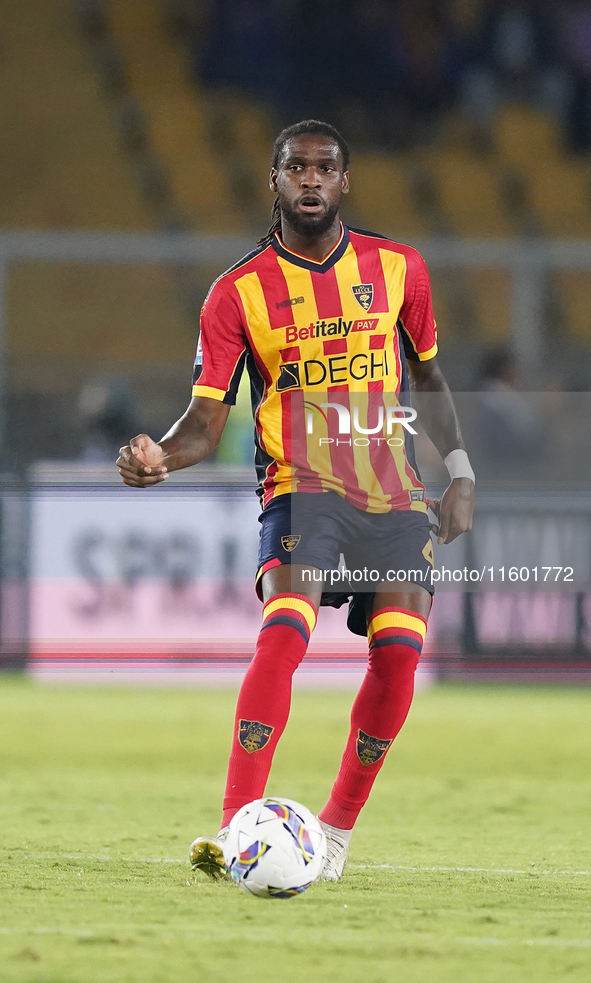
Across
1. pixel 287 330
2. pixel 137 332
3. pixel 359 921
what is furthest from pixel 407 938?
pixel 137 332

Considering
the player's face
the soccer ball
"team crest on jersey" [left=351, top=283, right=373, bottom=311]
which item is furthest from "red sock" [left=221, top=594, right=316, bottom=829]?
the player's face

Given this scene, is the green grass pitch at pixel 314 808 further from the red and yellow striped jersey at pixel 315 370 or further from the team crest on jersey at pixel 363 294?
the team crest on jersey at pixel 363 294

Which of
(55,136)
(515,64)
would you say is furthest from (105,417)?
(515,64)

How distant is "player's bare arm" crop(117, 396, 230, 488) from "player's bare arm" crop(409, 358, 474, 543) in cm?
56

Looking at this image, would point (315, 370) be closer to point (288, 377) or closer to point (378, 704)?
point (288, 377)

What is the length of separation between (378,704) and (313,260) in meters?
1.16

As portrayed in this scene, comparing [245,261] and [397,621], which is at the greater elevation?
[245,261]

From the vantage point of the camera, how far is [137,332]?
1247cm

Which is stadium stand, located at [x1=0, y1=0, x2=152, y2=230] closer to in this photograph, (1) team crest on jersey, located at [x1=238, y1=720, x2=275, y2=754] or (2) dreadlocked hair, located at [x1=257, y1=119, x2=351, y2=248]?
(2) dreadlocked hair, located at [x1=257, y1=119, x2=351, y2=248]

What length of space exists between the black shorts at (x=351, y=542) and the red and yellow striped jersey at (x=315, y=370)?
4cm

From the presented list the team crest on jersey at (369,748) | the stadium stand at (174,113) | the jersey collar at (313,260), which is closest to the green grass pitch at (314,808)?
the team crest on jersey at (369,748)

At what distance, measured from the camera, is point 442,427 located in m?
3.83

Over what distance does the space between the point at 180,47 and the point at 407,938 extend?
1477 cm

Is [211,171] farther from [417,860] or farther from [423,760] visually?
[417,860]
